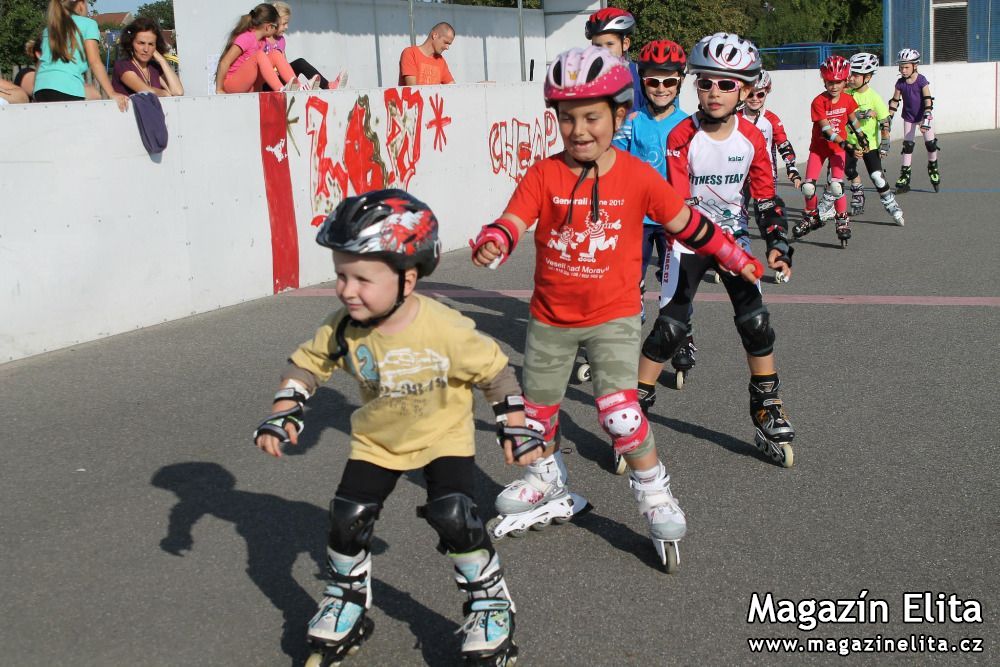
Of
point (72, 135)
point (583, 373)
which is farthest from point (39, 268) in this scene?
point (583, 373)

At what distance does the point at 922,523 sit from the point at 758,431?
1.08m

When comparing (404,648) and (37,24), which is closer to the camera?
(404,648)

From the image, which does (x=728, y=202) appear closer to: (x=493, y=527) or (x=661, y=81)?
(x=661, y=81)

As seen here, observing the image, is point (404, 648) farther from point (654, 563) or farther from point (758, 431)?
point (758, 431)

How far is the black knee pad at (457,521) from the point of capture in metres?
3.66

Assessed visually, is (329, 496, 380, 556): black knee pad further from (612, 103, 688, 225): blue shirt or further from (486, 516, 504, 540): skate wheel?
(612, 103, 688, 225): blue shirt

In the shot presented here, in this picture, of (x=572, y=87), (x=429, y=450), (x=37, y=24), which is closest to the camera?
(x=429, y=450)

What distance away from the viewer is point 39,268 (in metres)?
7.90

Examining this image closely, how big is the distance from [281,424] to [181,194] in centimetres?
594

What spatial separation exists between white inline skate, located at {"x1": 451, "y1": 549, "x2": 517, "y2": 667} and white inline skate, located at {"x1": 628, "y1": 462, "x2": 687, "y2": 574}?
88 cm

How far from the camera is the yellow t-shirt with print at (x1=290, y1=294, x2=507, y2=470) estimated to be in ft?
11.9

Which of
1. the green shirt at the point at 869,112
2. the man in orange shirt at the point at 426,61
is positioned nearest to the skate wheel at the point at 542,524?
the man in orange shirt at the point at 426,61

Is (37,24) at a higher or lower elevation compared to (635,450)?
higher

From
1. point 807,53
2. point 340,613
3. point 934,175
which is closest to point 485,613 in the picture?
point 340,613
